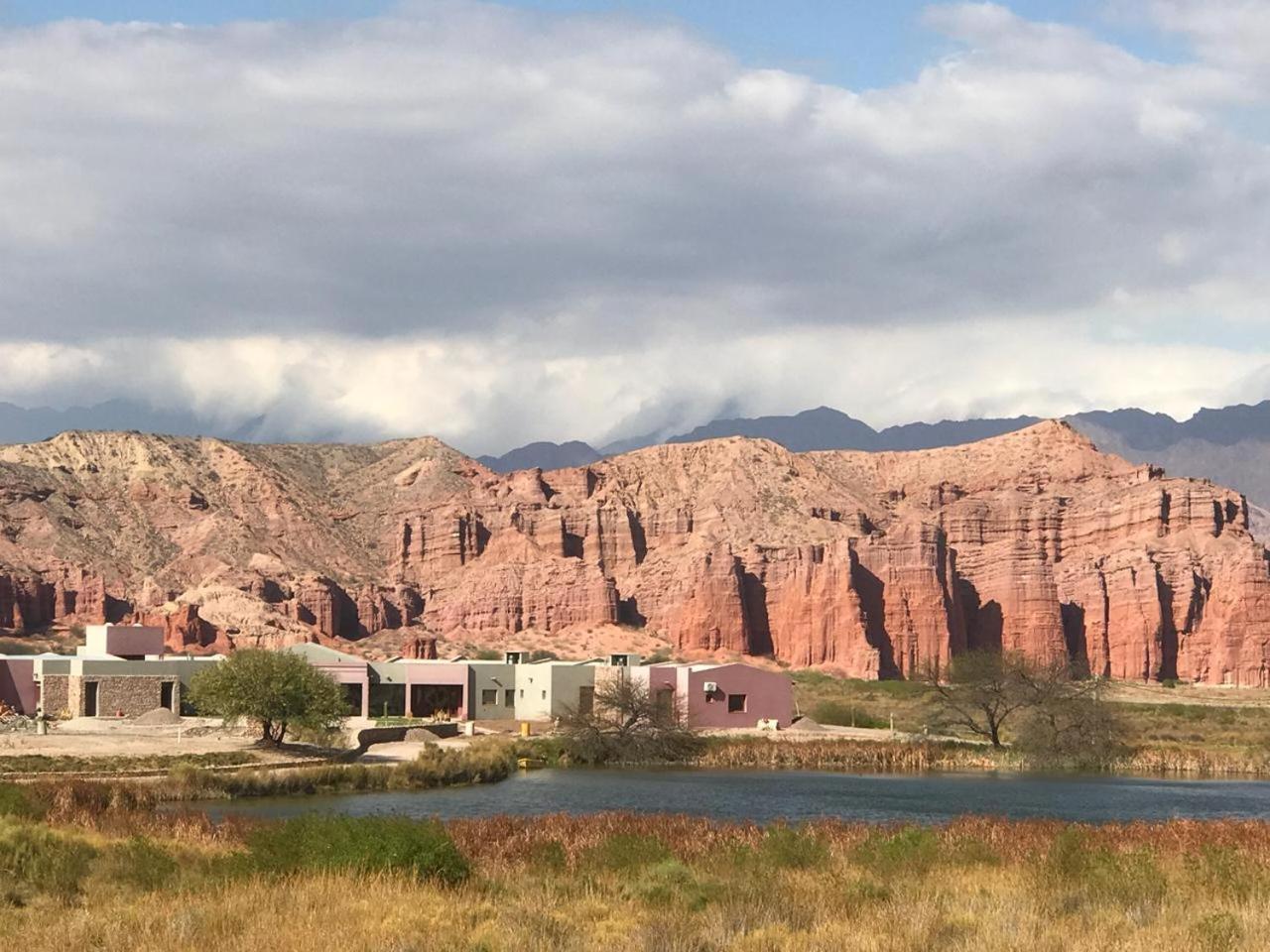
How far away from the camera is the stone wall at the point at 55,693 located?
74625mm

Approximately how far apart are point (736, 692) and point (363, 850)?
62.3 m

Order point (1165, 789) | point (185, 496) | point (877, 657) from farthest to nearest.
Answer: point (185, 496) → point (877, 657) → point (1165, 789)

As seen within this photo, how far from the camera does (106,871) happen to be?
21.9 metres

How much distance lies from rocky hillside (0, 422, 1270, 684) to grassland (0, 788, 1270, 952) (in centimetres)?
11027

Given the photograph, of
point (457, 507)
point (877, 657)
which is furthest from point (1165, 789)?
point (457, 507)

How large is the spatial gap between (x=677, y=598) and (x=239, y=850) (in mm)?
135985

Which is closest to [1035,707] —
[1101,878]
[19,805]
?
[1101,878]

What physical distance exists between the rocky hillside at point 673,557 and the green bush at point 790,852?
363 feet

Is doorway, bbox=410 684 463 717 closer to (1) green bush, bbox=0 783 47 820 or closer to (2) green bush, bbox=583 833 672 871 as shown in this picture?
(1) green bush, bbox=0 783 47 820

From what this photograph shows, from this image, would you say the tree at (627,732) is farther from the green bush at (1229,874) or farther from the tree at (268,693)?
the green bush at (1229,874)

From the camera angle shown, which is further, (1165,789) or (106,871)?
(1165,789)

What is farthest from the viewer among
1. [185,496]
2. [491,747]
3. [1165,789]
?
[185,496]

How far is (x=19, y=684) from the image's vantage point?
76.0 meters

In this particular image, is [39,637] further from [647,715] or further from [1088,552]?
[1088,552]
